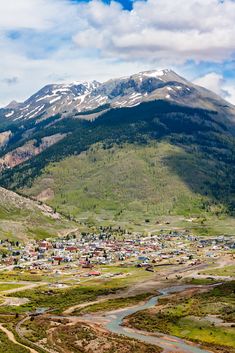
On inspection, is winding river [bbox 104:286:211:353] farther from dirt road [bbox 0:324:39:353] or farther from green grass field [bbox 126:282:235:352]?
dirt road [bbox 0:324:39:353]

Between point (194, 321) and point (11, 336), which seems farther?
point (194, 321)

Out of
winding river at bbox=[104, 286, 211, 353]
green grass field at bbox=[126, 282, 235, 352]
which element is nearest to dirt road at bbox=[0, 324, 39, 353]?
winding river at bbox=[104, 286, 211, 353]

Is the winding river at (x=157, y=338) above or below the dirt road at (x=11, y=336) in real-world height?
below

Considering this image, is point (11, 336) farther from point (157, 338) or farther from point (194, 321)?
point (194, 321)

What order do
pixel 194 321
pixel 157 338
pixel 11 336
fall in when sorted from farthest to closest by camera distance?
pixel 194 321, pixel 157 338, pixel 11 336

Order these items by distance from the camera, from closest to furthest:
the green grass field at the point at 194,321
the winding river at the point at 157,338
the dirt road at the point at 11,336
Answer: the dirt road at the point at 11,336 < the winding river at the point at 157,338 < the green grass field at the point at 194,321

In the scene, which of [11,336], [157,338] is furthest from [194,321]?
[11,336]

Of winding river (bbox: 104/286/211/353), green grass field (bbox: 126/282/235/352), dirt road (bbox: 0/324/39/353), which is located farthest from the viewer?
green grass field (bbox: 126/282/235/352)

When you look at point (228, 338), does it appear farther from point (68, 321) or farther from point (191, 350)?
point (68, 321)

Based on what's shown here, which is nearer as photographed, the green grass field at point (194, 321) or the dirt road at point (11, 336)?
the dirt road at point (11, 336)

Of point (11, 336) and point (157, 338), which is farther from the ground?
point (11, 336)

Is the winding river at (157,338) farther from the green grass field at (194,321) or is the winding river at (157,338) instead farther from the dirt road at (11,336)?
the dirt road at (11,336)

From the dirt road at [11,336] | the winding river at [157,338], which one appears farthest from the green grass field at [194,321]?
the dirt road at [11,336]
